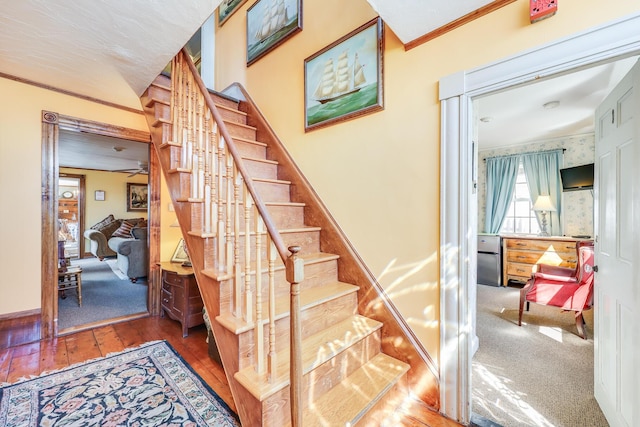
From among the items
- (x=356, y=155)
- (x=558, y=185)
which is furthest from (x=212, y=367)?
(x=558, y=185)

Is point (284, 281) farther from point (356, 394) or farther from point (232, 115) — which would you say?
point (232, 115)

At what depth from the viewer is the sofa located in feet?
15.0

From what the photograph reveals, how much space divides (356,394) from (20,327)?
3.05 metres

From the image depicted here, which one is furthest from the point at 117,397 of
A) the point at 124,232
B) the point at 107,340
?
the point at 124,232

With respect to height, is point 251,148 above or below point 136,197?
above

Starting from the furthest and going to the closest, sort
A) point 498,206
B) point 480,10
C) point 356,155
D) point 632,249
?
point 498,206, point 356,155, point 480,10, point 632,249

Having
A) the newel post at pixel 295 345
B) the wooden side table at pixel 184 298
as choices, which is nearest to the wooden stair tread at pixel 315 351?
the newel post at pixel 295 345

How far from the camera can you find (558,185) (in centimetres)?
432

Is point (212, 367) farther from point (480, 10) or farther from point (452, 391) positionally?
point (480, 10)

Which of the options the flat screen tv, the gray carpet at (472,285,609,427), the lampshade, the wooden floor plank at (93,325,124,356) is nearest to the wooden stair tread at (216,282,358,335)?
the gray carpet at (472,285,609,427)

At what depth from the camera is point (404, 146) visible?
1762 mm

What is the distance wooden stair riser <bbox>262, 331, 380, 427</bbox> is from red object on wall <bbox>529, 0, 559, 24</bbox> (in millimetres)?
1955

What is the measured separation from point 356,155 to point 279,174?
94 centimetres

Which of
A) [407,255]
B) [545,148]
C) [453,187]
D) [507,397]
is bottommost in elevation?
[507,397]
